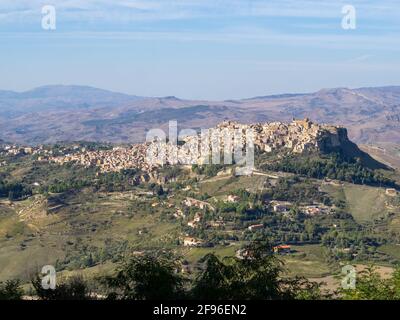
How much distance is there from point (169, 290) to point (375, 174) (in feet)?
342

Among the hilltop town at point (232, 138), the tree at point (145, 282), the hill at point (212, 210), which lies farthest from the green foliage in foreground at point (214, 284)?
the hilltop town at point (232, 138)

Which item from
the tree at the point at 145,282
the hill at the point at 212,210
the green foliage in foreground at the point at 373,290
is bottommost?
the hill at the point at 212,210

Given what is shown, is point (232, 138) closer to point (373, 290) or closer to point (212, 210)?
point (212, 210)

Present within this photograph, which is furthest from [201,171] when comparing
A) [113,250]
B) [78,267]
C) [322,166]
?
[78,267]

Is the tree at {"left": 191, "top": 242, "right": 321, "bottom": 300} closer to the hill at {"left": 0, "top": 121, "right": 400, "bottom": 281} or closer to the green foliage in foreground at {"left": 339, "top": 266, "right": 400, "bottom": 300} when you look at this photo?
the green foliage in foreground at {"left": 339, "top": 266, "right": 400, "bottom": 300}

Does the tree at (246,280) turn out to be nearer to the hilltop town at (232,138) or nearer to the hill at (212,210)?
the hill at (212,210)

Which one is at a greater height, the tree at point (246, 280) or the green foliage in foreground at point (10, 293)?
the tree at point (246, 280)

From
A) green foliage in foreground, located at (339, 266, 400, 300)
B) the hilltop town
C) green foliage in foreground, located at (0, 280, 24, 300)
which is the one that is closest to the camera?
green foliage in foreground, located at (339, 266, 400, 300)

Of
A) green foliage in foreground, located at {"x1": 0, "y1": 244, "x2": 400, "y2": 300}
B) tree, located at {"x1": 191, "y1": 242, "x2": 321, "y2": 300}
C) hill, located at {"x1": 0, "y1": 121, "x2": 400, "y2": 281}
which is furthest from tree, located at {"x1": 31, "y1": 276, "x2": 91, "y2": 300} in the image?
hill, located at {"x1": 0, "y1": 121, "x2": 400, "y2": 281}

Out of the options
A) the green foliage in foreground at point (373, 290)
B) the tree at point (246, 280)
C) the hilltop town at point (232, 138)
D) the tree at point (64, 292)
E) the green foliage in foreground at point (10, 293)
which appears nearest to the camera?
the green foliage in foreground at point (373, 290)

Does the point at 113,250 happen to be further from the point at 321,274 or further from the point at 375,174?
the point at 375,174

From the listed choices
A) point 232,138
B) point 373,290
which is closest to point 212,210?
point 232,138

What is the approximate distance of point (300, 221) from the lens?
8656 centimetres

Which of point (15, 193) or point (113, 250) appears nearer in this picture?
point (113, 250)
